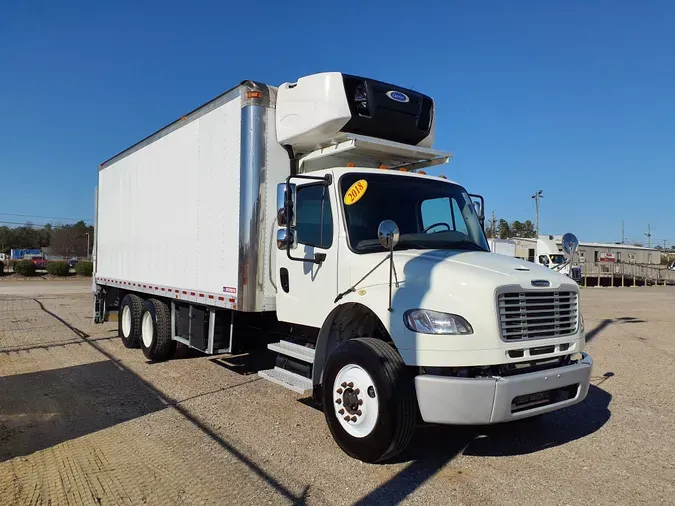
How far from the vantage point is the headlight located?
4086mm

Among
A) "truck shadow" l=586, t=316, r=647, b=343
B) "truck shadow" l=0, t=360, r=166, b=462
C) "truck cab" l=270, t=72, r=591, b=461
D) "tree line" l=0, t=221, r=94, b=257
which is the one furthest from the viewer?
"tree line" l=0, t=221, r=94, b=257

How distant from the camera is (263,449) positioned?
4852 mm

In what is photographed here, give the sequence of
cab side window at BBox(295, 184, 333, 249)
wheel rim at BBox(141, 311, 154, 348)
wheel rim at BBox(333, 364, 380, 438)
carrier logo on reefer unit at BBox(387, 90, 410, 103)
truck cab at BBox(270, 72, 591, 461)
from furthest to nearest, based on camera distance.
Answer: wheel rim at BBox(141, 311, 154, 348) < carrier logo on reefer unit at BBox(387, 90, 410, 103) < cab side window at BBox(295, 184, 333, 249) < wheel rim at BBox(333, 364, 380, 438) < truck cab at BBox(270, 72, 591, 461)

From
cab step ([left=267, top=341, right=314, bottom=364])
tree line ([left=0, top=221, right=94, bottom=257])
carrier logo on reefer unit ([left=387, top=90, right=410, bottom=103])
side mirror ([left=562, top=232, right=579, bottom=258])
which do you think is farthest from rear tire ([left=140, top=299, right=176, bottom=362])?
tree line ([left=0, top=221, right=94, bottom=257])

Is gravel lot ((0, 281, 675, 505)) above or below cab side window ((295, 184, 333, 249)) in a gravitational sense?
below

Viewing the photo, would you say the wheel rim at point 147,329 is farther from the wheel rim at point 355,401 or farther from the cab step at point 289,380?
the wheel rim at point 355,401

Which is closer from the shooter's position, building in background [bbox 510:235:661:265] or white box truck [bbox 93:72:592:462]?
white box truck [bbox 93:72:592:462]

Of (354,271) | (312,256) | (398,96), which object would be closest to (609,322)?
(398,96)

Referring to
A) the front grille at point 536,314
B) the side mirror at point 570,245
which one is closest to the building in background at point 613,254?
the side mirror at point 570,245

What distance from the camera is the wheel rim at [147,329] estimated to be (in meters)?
8.83

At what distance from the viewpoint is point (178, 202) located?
7973 millimetres

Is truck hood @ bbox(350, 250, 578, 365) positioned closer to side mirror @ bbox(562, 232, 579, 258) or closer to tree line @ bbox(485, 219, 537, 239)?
side mirror @ bbox(562, 232, 579, 258)

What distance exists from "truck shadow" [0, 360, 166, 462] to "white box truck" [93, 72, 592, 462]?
3.56ft

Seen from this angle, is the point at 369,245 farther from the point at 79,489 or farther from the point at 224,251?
the point at 79,489
